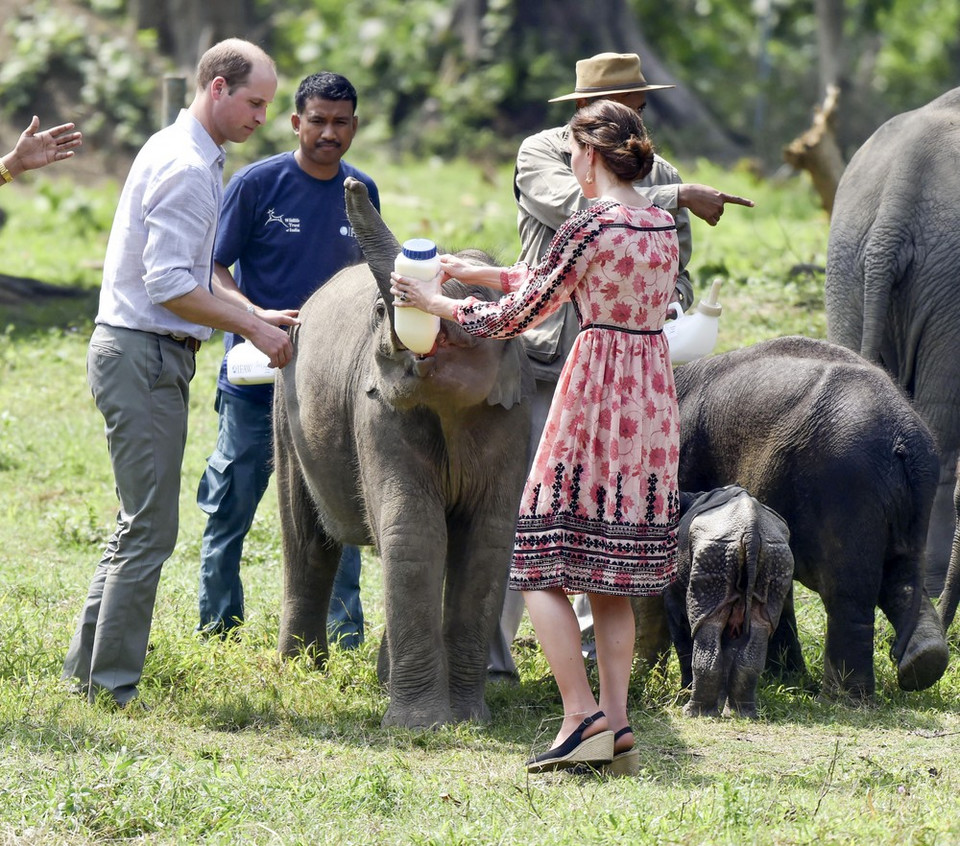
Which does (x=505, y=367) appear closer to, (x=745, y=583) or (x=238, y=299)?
(x=745, y=583)

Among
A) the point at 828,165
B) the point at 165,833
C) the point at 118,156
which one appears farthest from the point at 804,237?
the point at 165,833

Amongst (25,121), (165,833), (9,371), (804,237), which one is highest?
(25,121)

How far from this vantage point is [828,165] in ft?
40.5

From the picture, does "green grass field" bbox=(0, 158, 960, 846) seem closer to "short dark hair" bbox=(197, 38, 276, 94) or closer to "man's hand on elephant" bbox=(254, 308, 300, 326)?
"man's hand on elephant" bbox=(254, 308, 300, 326)

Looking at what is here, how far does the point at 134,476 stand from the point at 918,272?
3.79m

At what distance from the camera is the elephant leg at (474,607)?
5.43 m

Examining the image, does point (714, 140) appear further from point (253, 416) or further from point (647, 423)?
point (647, 423)

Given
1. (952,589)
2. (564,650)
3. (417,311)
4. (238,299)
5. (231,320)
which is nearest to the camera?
(564,650)

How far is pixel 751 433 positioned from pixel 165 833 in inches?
108

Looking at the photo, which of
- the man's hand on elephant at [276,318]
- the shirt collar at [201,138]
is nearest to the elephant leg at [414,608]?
the man's hand on elephant at [276,318]

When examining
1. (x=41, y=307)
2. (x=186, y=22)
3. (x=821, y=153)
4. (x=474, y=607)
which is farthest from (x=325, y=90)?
(x=186, y=22)

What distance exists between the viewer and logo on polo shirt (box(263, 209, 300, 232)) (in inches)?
248

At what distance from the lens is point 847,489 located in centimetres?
569

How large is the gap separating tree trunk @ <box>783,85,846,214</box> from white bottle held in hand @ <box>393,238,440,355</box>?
772 centimetres
